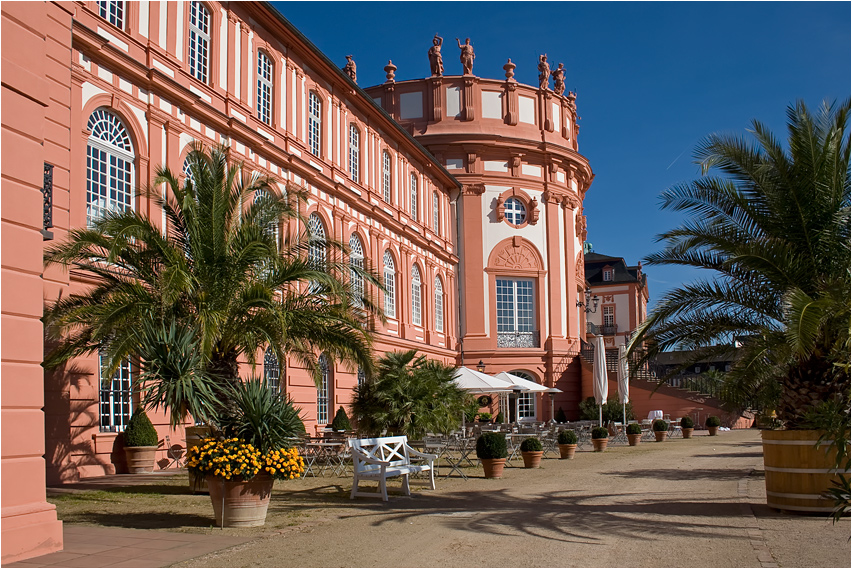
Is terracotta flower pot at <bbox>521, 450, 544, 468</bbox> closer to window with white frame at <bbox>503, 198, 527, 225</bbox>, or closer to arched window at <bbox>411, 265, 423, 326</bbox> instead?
arched window at <bbox>411, 265, 423, 326</bbox>

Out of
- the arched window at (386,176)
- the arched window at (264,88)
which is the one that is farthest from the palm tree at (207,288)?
the arched window at (386,176)

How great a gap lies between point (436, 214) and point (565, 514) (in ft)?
93.1

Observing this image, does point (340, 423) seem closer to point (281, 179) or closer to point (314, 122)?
point (281, 179)

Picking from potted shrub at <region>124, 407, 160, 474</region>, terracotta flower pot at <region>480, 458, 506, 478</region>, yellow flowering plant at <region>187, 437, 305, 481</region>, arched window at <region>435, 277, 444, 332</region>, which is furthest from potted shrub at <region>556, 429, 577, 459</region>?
arched window at <region>435, 277, 444, 332</region>

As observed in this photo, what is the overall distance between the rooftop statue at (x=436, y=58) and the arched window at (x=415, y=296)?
395 inches

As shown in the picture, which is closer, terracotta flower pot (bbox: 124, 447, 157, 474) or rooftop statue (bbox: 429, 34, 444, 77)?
terracotta flower pot (bbox: 124, 447, 157, 474)

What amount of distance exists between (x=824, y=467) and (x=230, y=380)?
805 cm

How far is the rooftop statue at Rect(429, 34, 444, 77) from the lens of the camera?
39906mm

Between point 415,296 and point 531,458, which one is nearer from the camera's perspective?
point 531,458

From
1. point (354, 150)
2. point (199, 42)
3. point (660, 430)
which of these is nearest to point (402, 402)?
point (199, 42)

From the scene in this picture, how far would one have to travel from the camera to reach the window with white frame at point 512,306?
1583 inches

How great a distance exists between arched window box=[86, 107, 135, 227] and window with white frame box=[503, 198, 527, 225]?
953 inches

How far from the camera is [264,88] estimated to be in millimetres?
24078

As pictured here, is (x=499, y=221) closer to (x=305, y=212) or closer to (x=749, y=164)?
(x=305, y=212)
